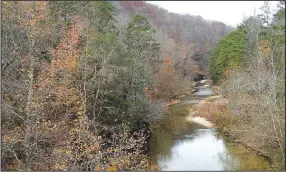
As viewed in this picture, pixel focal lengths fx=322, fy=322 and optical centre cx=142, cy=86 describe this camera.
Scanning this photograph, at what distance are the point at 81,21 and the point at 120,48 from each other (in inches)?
204

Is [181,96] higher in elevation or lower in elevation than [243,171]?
lower

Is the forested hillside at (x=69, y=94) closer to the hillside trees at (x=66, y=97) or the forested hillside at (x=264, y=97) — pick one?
the hillside trees at (x=66, y=97)

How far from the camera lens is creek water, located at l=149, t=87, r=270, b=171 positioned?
14.8 meters

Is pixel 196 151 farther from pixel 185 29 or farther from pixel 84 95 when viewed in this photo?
pixel 185 29

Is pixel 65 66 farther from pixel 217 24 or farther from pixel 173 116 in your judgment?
pixel 217 24

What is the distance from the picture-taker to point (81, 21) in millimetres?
23000

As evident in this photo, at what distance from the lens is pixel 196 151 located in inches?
685

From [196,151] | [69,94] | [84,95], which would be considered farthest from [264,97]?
[69,94]

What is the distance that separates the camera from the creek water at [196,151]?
14.8 metres

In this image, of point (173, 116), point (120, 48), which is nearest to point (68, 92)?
point (120, 48)

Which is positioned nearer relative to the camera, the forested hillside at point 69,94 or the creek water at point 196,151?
the forested hillside at point 69,94

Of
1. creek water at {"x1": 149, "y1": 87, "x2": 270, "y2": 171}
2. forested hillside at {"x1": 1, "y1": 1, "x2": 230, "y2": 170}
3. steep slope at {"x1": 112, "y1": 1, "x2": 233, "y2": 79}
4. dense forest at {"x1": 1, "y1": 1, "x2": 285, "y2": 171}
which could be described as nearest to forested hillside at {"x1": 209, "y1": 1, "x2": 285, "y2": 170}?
dense forest at {"x1": 1, "y1": 1, "x2": 285, "y2": 171}

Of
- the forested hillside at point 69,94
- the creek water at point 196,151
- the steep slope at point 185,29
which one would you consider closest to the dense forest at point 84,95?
the forested hillside at point 69,94

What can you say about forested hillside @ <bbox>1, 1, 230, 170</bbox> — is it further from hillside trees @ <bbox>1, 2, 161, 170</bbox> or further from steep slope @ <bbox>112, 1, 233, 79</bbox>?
steep slope @ <bbox>112, 1, 233, 79</bbox>
